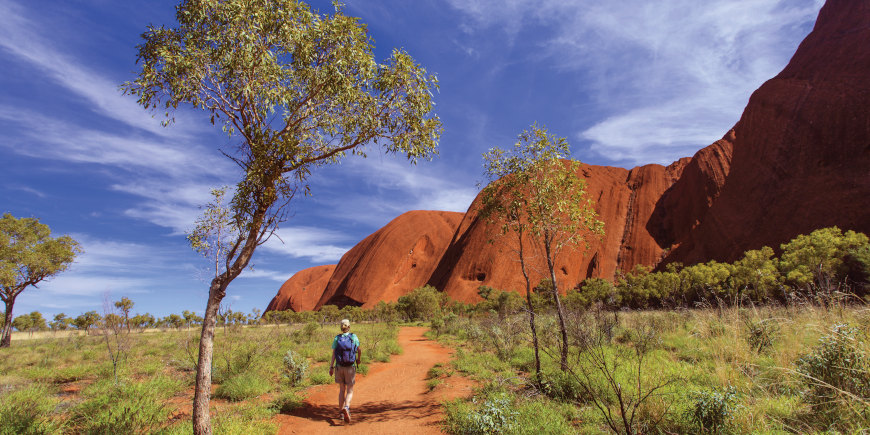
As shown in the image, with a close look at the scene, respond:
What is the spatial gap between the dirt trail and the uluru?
14.3 metres

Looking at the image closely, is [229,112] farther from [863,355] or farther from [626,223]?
[626,223]

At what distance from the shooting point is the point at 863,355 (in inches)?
156

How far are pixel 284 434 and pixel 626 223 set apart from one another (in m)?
74.1

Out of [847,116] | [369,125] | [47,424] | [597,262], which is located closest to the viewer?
[47,424]

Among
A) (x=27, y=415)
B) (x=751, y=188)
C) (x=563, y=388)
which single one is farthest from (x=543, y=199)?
(x=751, y=188)

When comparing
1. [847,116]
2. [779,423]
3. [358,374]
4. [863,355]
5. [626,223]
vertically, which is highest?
[847,116]

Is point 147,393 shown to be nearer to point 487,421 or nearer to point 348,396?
point 348,396

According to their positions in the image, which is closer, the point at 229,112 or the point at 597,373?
the point at 229,112

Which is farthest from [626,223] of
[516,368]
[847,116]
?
[516,368]

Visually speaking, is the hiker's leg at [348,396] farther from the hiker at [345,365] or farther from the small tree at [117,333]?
the small tree at [117,333]

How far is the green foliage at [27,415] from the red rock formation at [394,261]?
71471 millimetres

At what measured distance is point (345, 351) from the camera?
24.0 feet

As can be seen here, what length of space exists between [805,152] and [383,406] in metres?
61.5

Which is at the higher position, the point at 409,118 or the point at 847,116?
the point at 847,116
